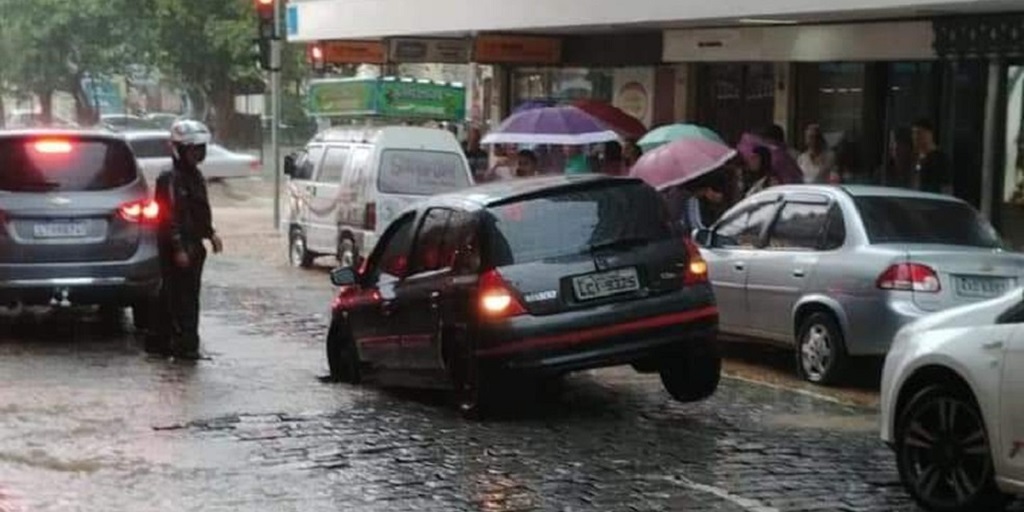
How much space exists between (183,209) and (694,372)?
4591 mm

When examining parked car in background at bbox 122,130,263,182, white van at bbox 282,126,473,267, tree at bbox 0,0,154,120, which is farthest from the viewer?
tree at bbox 0,0,154,120

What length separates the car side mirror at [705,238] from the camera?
47.0 feet

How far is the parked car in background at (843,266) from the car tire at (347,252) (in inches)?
291

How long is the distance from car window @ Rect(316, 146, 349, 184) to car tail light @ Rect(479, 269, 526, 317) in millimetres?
11398

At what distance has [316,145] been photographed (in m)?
22.6

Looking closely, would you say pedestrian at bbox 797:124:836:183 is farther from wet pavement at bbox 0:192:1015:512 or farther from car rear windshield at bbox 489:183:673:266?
car rear windshield at bbox 489:183:673:266

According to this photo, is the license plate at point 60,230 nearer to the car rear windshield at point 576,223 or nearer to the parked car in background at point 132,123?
the car rear windshield at point 576,223

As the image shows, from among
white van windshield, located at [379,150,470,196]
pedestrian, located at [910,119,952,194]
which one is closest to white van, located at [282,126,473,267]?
white van windshield, located at [379,150,470,196]

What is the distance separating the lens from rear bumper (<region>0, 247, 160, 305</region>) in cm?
1389

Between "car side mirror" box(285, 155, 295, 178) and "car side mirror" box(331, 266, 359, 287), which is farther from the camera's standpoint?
"car side mirror" box(285, 155, 295, 178)

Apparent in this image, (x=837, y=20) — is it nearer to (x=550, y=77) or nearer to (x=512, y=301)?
(x=550, y=77)

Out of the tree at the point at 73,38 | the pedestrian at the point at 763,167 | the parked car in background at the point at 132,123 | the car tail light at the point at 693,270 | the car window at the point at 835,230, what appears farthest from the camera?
the tree at the point at 73,38

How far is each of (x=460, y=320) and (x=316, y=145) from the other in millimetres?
12529

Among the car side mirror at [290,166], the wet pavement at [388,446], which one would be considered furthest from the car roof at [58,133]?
the car side mirror at [290,166]
